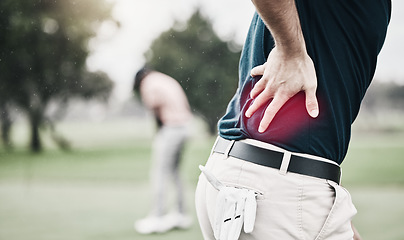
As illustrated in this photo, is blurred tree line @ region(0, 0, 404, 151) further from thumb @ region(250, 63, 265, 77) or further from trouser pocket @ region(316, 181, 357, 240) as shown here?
trouser pocket @ region(316, 181, 357, 240)

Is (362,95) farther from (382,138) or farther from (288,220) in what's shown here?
(382,138)

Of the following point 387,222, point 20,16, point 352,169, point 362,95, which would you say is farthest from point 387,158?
point 362,95

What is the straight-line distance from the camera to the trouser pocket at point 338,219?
1007 millimetres

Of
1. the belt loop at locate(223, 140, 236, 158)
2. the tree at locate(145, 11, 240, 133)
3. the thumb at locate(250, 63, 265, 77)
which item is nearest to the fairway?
the belt loop at locate(223, 140, 236, 158)

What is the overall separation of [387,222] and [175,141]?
235cm

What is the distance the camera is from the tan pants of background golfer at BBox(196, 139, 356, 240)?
101cm

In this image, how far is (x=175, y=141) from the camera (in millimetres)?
4352

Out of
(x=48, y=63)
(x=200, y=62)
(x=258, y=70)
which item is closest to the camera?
(x=258, y=70)

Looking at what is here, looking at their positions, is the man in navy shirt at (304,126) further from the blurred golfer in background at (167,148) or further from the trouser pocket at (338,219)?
the blurred golfer in background at (167,148)

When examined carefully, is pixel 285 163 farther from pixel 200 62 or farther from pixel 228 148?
pixel 200 62

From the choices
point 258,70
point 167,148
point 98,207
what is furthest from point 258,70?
point 98,207

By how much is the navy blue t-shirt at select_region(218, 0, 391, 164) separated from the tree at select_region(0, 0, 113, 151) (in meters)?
15.1

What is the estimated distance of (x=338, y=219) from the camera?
101 centimetres

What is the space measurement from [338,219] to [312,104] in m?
0.26
